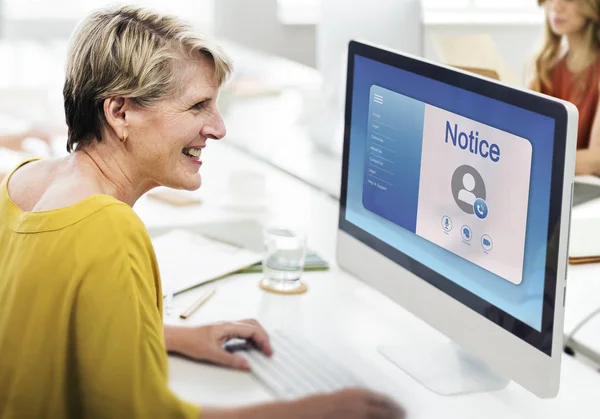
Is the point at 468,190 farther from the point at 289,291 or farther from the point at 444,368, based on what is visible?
the point at 289,291

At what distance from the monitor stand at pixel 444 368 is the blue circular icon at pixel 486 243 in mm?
224

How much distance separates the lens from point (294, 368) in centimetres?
146

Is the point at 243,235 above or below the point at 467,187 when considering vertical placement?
below

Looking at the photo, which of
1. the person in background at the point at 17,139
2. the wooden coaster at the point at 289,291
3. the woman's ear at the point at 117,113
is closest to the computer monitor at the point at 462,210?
the wooden coaster at the point at 289,291

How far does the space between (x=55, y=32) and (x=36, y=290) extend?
3.32 meters

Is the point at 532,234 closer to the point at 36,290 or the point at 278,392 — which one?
the point at 278,392

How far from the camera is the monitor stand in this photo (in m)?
1.43

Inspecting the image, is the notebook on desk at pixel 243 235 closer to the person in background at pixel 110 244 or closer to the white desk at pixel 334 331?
the white desk at pixel 334 331

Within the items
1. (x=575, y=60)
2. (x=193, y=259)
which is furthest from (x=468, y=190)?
(x=575, y=60)

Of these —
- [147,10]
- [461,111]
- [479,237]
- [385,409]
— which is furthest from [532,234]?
[147,10]

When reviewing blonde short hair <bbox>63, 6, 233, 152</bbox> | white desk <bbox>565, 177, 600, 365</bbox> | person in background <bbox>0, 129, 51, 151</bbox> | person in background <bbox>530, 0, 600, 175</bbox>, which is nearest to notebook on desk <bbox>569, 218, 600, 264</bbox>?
white desk <bbox>565, 177, 600, 365</bbox>

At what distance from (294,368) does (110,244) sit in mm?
407

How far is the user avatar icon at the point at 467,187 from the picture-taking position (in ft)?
4.44

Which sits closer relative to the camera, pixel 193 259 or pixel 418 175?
pixel 418 175
